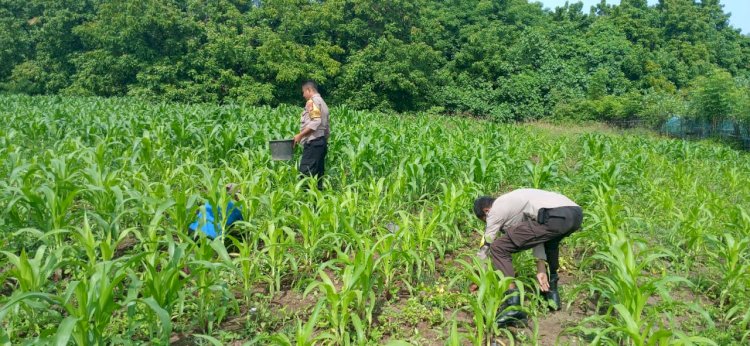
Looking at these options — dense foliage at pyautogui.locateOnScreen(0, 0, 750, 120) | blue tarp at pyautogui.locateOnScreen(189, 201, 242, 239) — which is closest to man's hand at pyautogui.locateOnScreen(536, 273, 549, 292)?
blue tarp at pyautogui.locateOnScreen(189, 201, 242, 239)

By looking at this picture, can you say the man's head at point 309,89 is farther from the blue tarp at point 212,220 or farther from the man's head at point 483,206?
the man's head at point 483,206

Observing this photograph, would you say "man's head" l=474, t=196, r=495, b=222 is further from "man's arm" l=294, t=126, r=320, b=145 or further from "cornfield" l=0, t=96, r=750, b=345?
"man's arm" l=294, t=126, r=320, b=145

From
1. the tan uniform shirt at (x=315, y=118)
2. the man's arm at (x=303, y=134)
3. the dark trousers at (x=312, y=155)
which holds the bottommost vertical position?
the dark trousers at (x=312, y=155)

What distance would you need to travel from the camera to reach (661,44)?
38156mm

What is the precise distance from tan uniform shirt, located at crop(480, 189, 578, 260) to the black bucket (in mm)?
2726

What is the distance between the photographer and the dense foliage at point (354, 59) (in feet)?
80.0

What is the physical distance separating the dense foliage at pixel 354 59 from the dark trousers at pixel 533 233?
2145 cm

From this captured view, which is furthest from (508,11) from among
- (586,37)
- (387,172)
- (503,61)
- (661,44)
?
(387,172)

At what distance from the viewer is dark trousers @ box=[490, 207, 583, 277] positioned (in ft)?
10.9

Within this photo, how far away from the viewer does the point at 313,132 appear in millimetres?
5652

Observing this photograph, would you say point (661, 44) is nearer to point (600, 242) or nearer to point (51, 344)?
point (600, 242)

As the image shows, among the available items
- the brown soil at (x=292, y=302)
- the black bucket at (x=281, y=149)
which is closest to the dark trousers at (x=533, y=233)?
the brown soil at (x=292, y=302)

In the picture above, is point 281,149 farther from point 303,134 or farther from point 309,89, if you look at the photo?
point 309,89

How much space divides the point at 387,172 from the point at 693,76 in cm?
3775
